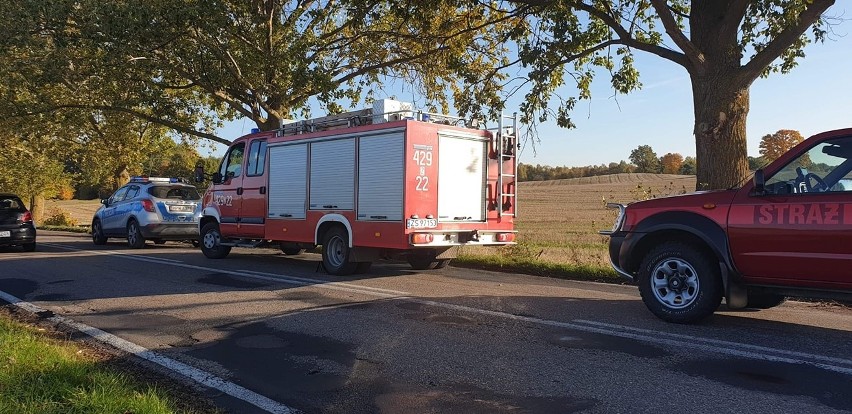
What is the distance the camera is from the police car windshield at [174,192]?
55.4 ft

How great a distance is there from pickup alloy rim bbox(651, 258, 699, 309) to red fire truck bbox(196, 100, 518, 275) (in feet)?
13.1

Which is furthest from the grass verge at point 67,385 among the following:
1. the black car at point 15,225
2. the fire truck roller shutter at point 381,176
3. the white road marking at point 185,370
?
the black car at point 15,225

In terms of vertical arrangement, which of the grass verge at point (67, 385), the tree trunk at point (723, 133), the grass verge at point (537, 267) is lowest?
the grass verge at point (67, 385)

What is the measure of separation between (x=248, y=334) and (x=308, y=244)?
5.48 metres

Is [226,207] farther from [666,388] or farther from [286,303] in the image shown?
[666,388]

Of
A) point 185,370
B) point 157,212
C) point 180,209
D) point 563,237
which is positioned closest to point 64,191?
point 157,212

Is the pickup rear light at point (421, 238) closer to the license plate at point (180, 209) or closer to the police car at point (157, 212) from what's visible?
the police car at point (157, 212)

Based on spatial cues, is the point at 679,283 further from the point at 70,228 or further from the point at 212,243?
the point at 70,228

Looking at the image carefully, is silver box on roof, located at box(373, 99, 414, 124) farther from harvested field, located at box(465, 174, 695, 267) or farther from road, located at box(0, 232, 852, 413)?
harvested field, located at box(465, 174, 695, 267)

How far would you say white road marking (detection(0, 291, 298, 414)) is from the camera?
4164 millimetres

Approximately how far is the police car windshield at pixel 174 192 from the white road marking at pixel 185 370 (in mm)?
10277

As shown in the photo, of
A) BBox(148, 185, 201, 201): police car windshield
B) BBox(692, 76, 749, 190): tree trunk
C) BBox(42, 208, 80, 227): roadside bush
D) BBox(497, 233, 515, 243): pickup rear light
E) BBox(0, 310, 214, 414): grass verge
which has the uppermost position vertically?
BBox(692, 76, 749, 190): tree trunk

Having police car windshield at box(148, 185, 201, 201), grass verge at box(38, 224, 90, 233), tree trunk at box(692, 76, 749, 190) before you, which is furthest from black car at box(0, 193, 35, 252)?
tree trunk at box(692, 76, 749, 190)

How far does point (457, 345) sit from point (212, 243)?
9752 mm
